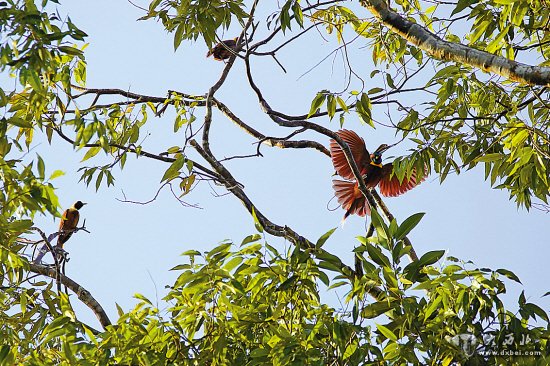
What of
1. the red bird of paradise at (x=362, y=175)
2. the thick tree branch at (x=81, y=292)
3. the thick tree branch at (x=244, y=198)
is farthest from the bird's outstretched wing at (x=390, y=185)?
the thick tree branch at (x=81, y=292)

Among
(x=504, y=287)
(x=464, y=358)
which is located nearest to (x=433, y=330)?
(x=464, y=358)

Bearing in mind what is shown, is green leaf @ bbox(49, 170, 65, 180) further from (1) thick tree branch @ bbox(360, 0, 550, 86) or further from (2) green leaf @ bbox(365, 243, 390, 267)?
(1) thick tree branch @ bbox(360, 0, 550, 86)

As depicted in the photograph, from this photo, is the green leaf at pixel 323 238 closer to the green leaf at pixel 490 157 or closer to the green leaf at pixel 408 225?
the green leaf at pixel 408 225

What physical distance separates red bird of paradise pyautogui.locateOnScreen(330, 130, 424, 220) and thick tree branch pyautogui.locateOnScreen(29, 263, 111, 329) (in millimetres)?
1496

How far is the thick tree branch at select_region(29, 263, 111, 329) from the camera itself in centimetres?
367

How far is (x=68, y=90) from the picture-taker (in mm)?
3121

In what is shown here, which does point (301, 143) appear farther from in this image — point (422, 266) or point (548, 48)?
point (422, 266)

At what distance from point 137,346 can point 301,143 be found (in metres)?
1.73

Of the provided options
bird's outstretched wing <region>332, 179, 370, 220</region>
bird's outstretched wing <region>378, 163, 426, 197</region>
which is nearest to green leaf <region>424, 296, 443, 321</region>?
bird's outstretched wing <region>332, 179, 370, 220</region>

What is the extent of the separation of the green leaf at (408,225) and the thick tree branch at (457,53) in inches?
A: 28.1

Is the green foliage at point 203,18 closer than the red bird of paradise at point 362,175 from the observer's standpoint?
Yes

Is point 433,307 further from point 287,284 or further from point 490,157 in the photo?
point 490,157

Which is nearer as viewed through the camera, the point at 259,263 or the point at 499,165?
the point at 259,263

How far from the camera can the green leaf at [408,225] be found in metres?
2.23
